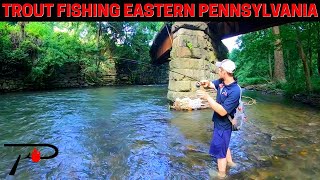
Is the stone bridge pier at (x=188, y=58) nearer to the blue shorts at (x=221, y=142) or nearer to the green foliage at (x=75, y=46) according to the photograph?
the green foliage at (x=75, y=46)

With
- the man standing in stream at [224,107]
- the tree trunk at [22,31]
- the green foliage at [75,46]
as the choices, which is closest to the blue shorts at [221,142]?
the man standing in stream at [224,107]

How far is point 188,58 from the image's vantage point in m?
9.73

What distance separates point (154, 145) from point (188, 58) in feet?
16.4

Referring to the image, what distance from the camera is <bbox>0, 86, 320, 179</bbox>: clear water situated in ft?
13.2

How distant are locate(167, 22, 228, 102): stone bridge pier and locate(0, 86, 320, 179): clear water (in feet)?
3.71

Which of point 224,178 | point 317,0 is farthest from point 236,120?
point 317,0

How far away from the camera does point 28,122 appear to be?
7727mm

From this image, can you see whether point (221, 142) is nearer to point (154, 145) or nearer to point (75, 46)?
point (154, 145)

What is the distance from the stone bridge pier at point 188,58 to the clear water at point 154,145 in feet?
3.71

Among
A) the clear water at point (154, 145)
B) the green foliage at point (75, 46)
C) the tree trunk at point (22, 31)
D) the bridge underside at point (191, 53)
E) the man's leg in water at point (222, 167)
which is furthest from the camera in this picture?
the tree trunk at point (22, 31)

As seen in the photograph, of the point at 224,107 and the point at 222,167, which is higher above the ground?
the point at 224,107

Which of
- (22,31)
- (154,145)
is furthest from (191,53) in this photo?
(22,31)

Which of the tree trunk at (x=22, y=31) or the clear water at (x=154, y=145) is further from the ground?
the tree trunk at (x=22, y=31)

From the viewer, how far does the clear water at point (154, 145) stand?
403cm
